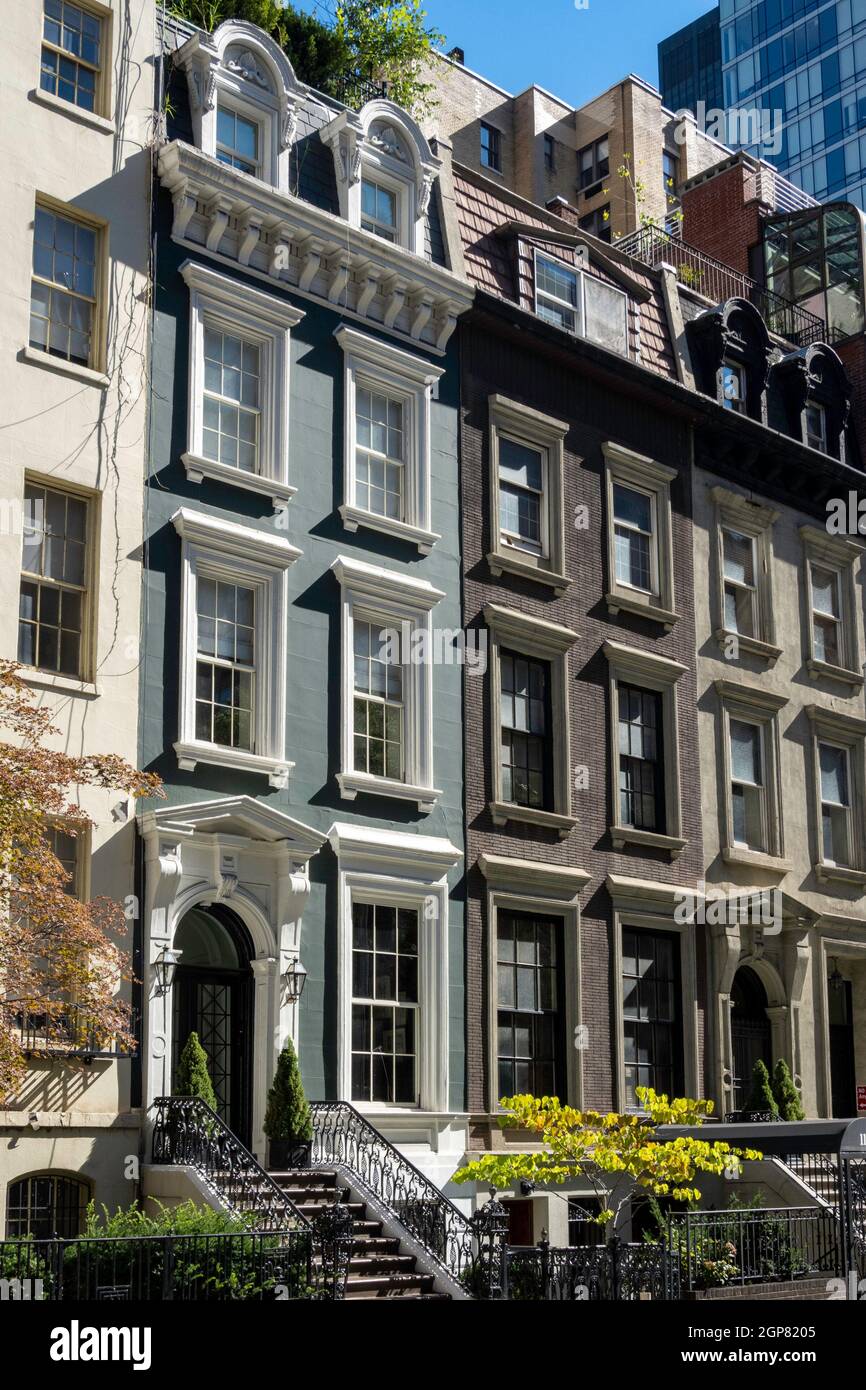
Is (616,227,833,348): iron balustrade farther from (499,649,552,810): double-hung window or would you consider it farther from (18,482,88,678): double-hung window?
(18,482,88,678): double-hung window

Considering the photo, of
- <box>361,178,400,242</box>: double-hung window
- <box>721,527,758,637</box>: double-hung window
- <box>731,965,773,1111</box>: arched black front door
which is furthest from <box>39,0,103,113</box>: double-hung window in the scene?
<box>731,965,773,1111</box>: arched black front door

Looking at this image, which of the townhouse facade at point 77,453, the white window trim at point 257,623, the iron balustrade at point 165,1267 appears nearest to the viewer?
the iron balustrade at point 165,1267

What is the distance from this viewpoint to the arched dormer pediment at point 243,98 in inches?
901

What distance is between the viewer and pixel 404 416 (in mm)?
25000

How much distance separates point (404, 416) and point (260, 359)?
267 cm

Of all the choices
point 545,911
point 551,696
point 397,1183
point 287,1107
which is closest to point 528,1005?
point 545,911

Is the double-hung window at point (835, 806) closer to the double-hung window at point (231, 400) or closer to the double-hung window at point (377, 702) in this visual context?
the double-hung window at point (377, 702)

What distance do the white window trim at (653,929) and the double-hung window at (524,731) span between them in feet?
→ 6.29

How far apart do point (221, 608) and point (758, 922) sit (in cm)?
1157

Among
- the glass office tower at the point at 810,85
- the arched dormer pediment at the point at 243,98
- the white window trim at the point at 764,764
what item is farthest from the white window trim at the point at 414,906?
the glass office tower at the point at 810,85

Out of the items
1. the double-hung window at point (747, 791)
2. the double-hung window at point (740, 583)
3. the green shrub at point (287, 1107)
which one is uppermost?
the double-hung window at point (740, 583)

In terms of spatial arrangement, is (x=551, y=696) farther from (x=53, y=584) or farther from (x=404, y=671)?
(x=53, y=584)
